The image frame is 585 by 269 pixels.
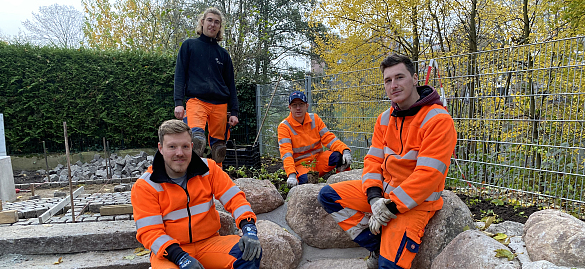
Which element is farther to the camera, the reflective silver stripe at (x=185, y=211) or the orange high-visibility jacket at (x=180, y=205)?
the reflective silver stripe at (x=185, y=211)

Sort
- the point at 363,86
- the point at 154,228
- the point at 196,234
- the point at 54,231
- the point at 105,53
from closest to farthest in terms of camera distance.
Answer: the point at 154,228, the point at 196,234, the point at 54,231, the point at 363,86, the point at 105,53

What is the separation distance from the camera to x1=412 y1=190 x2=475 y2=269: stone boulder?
2.40m

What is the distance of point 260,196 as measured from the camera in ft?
11.7

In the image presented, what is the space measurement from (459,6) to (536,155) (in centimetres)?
482

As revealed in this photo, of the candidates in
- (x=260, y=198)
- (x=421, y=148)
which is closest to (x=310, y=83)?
(x=260, y=198)

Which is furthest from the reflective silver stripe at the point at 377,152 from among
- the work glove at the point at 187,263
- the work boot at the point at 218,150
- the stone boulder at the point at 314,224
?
the work boot at the point at 218,150

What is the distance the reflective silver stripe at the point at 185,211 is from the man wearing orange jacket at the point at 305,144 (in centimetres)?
176

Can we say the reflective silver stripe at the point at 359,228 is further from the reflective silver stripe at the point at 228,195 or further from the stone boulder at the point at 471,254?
the reflective silver stripe at the point at 228,195

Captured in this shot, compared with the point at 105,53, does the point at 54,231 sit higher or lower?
lower

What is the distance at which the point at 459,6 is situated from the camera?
707cm

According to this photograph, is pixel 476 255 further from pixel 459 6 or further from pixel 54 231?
pixel 459 6

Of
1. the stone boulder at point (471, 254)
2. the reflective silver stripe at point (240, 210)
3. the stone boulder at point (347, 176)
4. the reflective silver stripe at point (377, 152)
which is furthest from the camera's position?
the stone boulder at point (347, 176)

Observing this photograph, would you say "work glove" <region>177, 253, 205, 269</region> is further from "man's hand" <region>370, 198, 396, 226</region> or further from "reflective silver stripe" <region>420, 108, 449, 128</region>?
"reflective silver stripe" <region>420, 108, 449, 128</region>

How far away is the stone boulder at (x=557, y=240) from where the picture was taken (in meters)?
1.80
